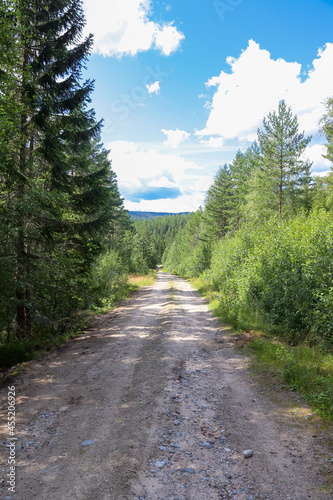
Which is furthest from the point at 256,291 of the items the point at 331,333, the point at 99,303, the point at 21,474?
the point at 21,474

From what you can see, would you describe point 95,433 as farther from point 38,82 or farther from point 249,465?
point 38,82

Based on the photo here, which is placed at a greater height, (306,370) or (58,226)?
(58,226)

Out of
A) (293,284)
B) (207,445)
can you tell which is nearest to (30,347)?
(207,445)

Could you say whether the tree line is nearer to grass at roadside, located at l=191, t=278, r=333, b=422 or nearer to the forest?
the forest

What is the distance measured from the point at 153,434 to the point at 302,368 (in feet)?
12.4

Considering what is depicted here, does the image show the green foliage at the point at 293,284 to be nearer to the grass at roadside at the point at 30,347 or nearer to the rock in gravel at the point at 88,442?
the rock in gravel at the point at 88,442

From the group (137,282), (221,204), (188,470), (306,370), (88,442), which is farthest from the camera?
(221,204)

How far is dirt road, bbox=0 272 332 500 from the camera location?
3.11 m

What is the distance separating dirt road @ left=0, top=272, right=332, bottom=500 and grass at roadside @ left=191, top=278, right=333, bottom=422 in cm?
57

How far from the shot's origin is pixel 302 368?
5.95 metres

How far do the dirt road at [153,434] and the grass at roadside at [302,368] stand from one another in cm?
57

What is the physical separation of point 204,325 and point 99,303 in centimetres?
469

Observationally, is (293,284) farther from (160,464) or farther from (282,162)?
(282,162)

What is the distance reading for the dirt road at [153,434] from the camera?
3.11 m
